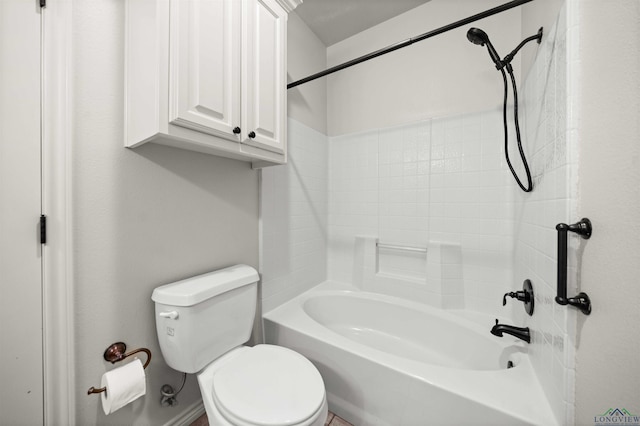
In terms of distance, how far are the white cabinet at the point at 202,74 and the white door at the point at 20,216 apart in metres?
0.24

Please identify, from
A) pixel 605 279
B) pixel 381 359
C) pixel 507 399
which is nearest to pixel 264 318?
pixel 381 359

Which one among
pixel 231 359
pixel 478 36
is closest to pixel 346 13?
pixel 478 36

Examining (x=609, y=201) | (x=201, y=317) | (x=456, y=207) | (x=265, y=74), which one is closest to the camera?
(x=609, y=201)

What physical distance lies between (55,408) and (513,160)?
2.40m

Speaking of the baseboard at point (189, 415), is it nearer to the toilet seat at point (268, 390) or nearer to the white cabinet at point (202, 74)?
the toilet seat at point (268, 390)

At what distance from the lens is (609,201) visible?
0.62 metres

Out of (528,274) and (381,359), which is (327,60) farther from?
(381,359)

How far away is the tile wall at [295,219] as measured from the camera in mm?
1569

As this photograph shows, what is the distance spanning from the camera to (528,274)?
1134 mm

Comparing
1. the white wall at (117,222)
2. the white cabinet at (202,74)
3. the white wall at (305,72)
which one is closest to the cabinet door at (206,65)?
the white cabinet at (202,74)

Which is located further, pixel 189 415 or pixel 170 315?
pixel 189 415

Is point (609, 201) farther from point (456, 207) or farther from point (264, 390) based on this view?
point (264, 390)

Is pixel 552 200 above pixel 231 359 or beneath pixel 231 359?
above

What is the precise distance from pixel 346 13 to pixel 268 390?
243cm
